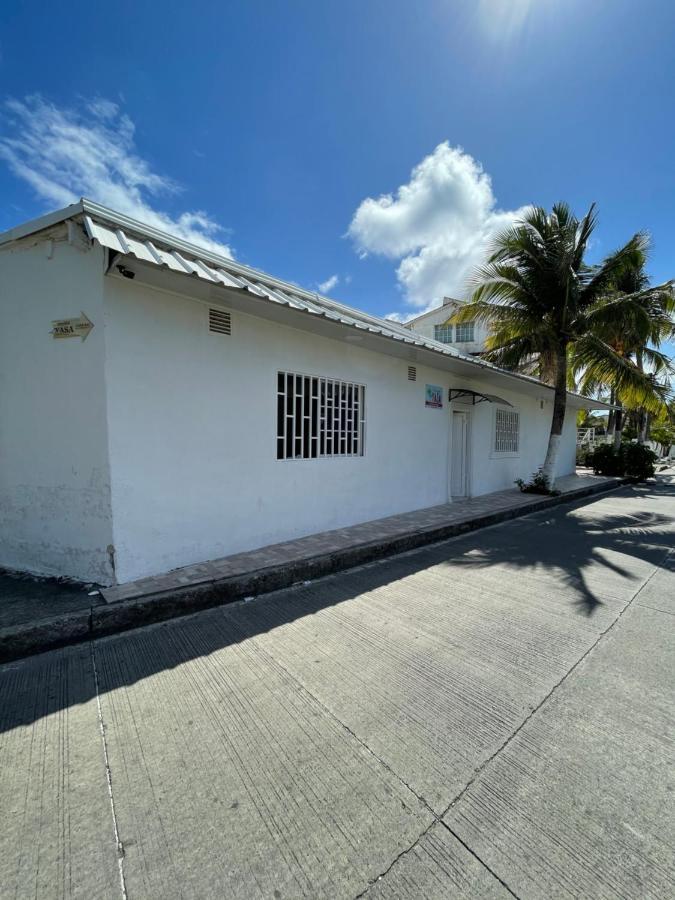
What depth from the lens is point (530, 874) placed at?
1.58 metres

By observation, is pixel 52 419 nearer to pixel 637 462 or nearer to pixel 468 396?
pixel 468 396

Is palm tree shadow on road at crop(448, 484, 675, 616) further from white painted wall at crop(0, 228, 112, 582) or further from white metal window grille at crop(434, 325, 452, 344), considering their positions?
white metal window grille at crop(434, 325, 452, 344)

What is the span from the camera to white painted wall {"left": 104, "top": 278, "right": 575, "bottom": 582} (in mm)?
4152

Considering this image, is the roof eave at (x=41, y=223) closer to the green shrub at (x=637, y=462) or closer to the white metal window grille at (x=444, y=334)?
the green shrub at (x=637, y=462)

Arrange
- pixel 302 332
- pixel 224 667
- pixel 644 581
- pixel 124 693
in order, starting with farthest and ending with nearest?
pixel 302 332, pixel 644 581, pixel 224 667, pixel 124 693

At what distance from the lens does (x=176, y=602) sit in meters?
3.89

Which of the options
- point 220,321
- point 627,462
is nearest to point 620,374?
point 627,462

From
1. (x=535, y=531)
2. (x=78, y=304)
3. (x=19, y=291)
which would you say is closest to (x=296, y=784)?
(x=78, y=304)

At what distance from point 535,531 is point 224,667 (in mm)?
6484

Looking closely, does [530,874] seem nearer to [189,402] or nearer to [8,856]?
[8,856]

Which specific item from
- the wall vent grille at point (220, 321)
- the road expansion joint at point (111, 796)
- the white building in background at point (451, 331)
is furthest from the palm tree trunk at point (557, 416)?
the white building in background at point (451, 331)

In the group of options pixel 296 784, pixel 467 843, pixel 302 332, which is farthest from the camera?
pixel 302 332

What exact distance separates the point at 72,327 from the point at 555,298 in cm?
1073

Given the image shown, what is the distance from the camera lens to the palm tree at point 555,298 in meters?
9.84
